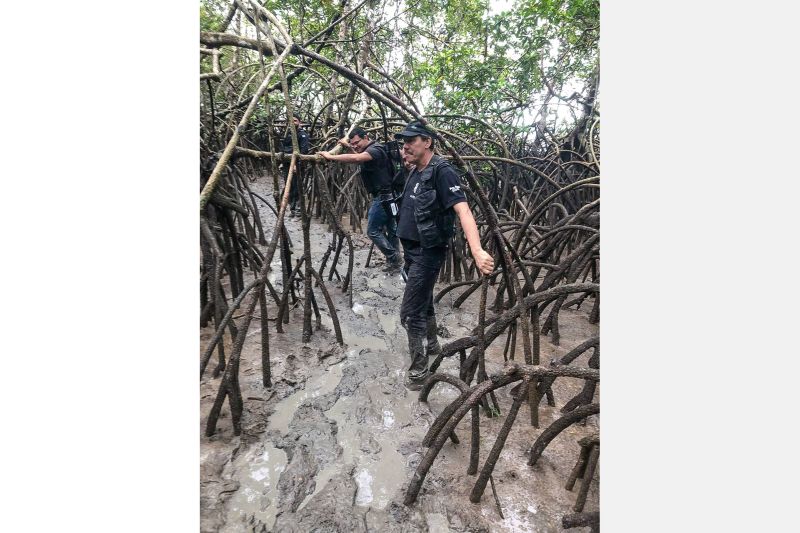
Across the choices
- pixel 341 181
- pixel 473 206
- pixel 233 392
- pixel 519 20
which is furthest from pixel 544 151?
pixel 233 392

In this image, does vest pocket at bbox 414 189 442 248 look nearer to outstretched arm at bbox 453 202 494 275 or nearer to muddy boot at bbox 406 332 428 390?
outstretched arm at bbox 453 202 494 275

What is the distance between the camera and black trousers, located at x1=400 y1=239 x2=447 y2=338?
2.79 m

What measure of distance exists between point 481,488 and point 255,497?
954mm

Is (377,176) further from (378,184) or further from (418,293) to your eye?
(418,293)

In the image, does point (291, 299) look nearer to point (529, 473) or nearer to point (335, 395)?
point (335, 395)

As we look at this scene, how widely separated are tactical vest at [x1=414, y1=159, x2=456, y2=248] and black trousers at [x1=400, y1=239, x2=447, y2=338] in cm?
10

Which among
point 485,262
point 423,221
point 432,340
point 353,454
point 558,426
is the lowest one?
point 353,454

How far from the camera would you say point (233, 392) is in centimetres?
219

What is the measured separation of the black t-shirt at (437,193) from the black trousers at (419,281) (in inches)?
4.1

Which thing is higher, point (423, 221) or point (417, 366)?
point (423, 221)

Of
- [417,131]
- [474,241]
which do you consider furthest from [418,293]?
[417,131]

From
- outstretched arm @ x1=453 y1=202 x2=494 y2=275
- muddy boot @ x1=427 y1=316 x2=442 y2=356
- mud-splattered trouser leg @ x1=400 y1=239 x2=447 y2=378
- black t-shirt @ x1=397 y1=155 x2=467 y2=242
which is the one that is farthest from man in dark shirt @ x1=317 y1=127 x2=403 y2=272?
muddy boot @ x1=427 y1=316 x2=442 y2=356

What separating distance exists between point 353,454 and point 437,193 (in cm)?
153

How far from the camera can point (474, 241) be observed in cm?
232
